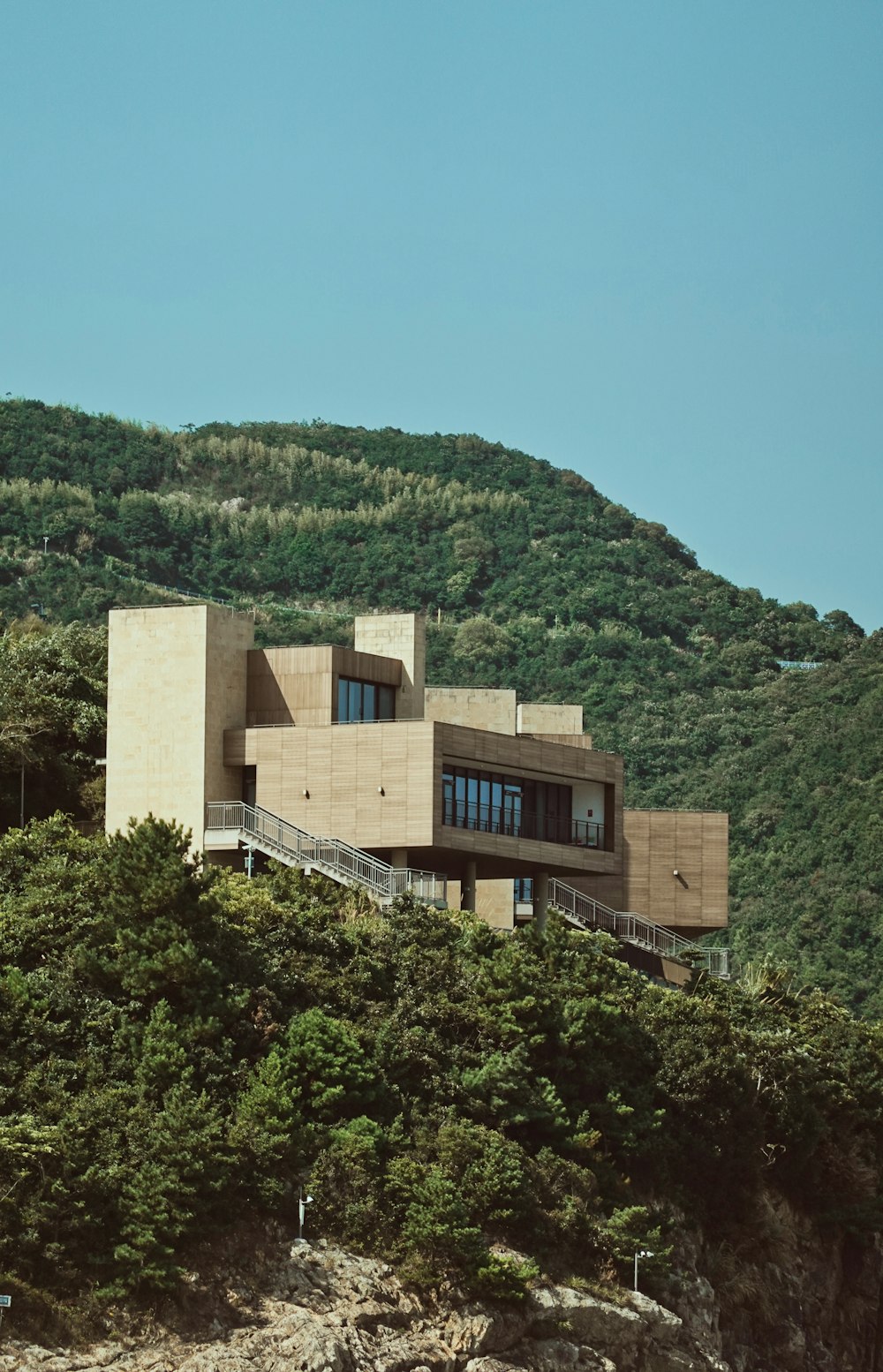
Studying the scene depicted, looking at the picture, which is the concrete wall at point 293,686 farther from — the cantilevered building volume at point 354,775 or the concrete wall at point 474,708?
the concrete wall at point 474,708

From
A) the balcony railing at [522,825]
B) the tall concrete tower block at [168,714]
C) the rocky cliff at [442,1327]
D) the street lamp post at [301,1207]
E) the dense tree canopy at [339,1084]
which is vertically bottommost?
the rocky cliff at [442,1327]

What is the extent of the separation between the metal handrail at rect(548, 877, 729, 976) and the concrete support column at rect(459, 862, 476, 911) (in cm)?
372

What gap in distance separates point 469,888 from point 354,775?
5.44 metres

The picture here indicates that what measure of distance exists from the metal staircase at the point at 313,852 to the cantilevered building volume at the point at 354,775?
0.18ft

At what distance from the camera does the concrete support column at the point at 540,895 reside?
65.4 metres

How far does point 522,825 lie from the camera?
64.4 metres

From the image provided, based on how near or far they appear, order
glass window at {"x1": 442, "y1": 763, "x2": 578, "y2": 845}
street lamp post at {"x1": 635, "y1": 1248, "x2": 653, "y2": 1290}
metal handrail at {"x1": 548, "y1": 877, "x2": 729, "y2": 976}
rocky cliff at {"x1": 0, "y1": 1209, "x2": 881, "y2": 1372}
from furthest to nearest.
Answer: metal handrail at {"x1": 548, "y1": 877, "x2": 729, "y2": 976} < glass window at {"x1": 442, "y1": 763, "x2": 578, "y2": 845} < street lamp post at {"x1": 635, "y1": 1248, "x2": 653, "y2": 1290} < rocky cliff at {"x1": 0, "y1": 1209, "x2": 881, "y2": 1372}

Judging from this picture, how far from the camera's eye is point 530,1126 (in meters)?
49.0

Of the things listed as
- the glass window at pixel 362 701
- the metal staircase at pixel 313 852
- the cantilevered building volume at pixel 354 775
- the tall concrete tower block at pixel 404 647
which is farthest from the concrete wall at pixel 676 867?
the metal staircase at pixel 313 852


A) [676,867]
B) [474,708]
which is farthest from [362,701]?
[676,867]

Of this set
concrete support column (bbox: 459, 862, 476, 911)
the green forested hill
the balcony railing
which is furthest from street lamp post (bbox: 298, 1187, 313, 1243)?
the green forested hill

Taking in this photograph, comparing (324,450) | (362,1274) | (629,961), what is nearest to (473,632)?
(324,450)

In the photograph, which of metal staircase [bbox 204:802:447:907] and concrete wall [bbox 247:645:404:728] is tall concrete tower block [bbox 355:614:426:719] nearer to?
concrete wall [bbox 247:645:404:728]

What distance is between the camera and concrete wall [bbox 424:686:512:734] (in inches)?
2945
